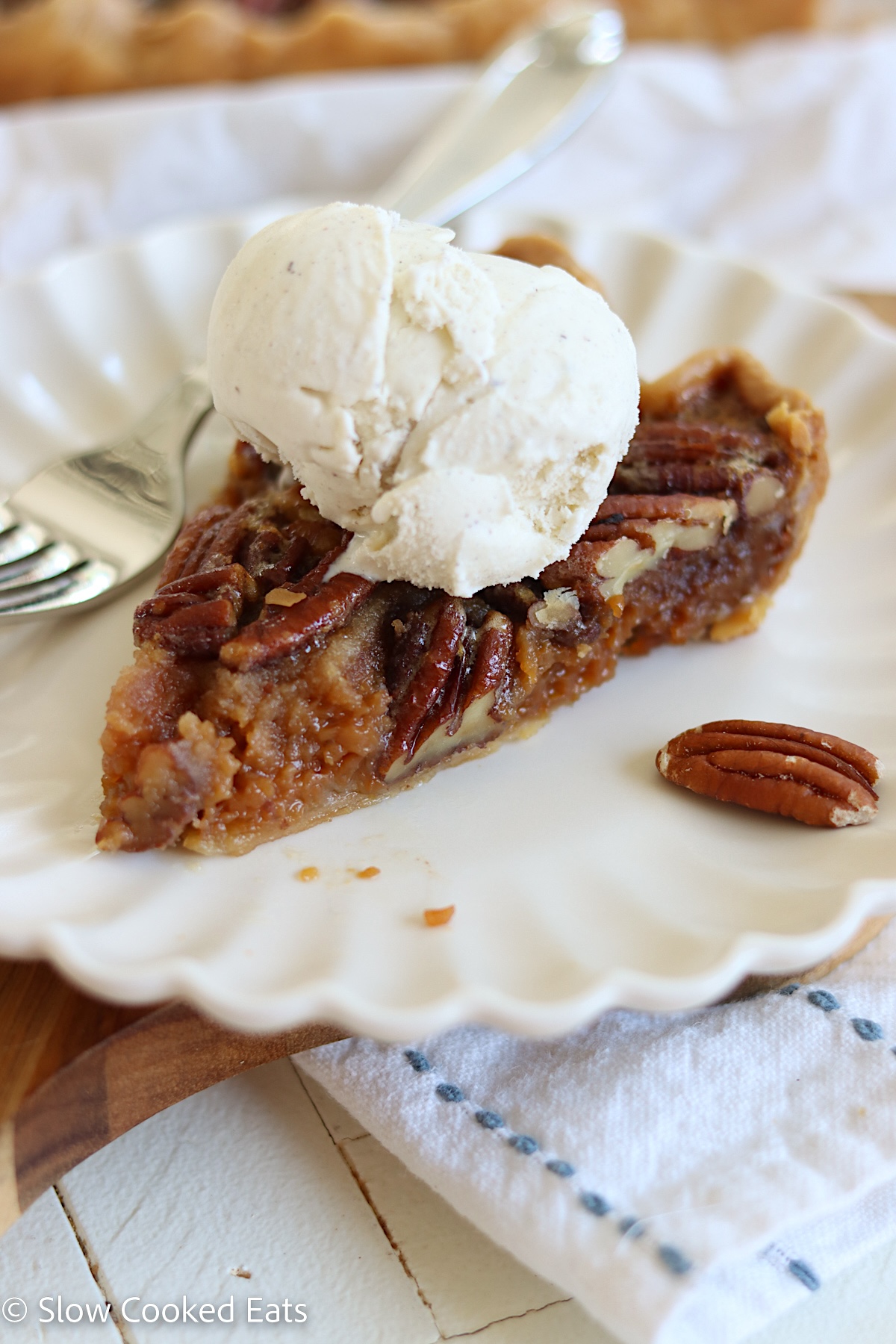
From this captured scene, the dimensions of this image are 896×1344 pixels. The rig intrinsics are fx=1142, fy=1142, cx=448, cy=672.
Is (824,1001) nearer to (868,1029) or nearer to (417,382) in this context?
(868,1029)

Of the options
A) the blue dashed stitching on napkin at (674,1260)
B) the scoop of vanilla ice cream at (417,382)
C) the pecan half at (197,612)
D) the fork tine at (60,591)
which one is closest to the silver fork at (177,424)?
the fork tine at (60,591)

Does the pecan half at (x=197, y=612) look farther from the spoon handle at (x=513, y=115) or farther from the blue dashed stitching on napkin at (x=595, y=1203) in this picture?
the spoon handle at (x=513, y=115)

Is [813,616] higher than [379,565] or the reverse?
the reverse

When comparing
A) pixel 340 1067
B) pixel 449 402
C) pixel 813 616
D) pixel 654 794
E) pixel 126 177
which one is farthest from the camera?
pixel 126 177

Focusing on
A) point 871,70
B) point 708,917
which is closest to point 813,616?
point 708,917

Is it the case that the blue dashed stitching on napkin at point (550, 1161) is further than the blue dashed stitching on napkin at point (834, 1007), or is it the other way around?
the blue dashed stitching on napkin at point (834, 1007)

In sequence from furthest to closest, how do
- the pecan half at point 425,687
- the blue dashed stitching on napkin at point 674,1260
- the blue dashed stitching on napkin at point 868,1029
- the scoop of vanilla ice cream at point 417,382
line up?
the pecan half at point 425,687, the scoop of vanilla ice cream at point 417,382, the blue dashed stitching on napkin at point 868,1029, the blue dashed stitching on napkin at point 674,1260

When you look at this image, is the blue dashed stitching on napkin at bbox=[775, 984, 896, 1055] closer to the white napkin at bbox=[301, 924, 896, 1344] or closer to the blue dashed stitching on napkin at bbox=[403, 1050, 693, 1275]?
the white napkin at bbox=[301, 924, 896, 1344]

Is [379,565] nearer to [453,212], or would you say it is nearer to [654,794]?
[654,794]

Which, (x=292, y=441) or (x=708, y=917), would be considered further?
(x=292, y=441)
